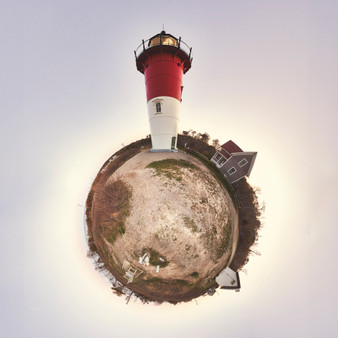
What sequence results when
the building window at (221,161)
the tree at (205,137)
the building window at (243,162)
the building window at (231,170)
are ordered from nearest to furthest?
the building window at (243,162) < the building window at (231,170) < the building window at (221,161) < the tree at (205,137)

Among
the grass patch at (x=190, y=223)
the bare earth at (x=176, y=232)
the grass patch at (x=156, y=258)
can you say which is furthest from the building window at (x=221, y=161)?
the grass patch at (x=156, y=258)

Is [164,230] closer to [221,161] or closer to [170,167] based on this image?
[170,167]

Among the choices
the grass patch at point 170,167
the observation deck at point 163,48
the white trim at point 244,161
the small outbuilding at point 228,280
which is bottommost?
the small outbuilding at point 228,280

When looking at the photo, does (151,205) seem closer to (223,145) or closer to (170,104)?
(170,104)

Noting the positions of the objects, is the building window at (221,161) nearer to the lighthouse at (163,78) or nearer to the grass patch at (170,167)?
the grass patch at (170,167)

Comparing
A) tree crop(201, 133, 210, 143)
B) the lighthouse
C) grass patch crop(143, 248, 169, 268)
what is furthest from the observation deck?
grass patch crop(143, 248, 169, 268)

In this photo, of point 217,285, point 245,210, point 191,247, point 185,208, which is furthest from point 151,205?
point 245,210
